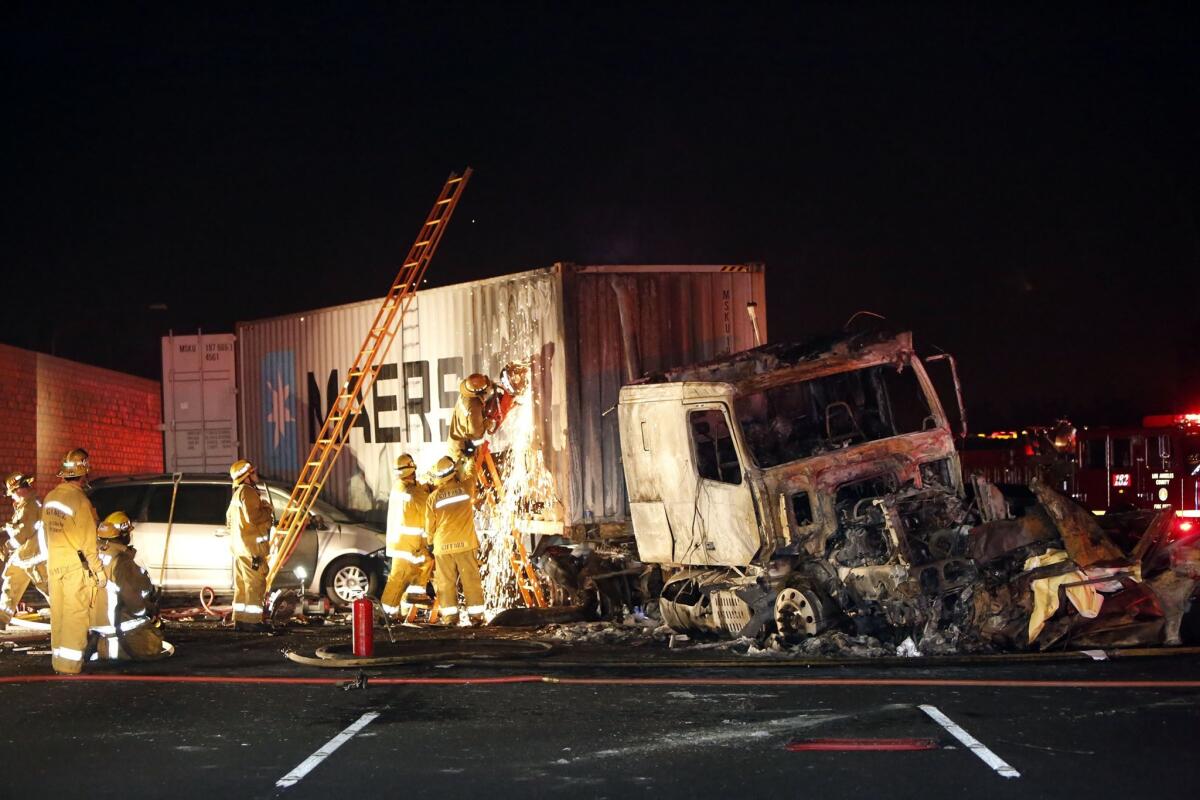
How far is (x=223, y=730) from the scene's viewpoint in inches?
308

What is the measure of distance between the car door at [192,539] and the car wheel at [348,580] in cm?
108

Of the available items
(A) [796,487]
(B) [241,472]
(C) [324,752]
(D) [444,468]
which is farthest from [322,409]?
(C) [324,752]

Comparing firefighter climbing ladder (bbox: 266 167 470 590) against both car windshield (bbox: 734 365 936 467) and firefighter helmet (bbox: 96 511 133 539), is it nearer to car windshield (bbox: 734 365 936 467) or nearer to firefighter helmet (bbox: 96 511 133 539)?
firefighter helmet (bbox: 96 511 133 539)

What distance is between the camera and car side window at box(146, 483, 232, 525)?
15047 mm

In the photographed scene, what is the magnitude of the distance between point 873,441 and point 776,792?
526 cm

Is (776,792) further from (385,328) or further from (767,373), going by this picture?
(385,328)

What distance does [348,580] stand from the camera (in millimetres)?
14805

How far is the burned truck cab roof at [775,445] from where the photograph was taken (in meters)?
10.6

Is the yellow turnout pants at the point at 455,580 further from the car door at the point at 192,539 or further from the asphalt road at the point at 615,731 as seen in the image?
the car door at the point at 192,539

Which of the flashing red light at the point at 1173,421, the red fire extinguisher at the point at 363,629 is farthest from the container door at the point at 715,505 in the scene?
the flashing red light at the point at 1173,421

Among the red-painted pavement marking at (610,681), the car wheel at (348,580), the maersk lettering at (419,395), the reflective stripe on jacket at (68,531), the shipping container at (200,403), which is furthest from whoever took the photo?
the shipping container at (200,403)

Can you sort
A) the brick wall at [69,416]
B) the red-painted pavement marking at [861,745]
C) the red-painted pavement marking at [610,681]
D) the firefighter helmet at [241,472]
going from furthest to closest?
the brick wall at [69,416], the firefighter helmet at [241,472], the red-painted pavement marking at [610,681], the red-painted pavement marking at [861,745]

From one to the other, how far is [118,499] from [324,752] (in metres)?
9.12

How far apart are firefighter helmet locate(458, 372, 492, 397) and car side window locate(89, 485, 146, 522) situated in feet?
14.6
